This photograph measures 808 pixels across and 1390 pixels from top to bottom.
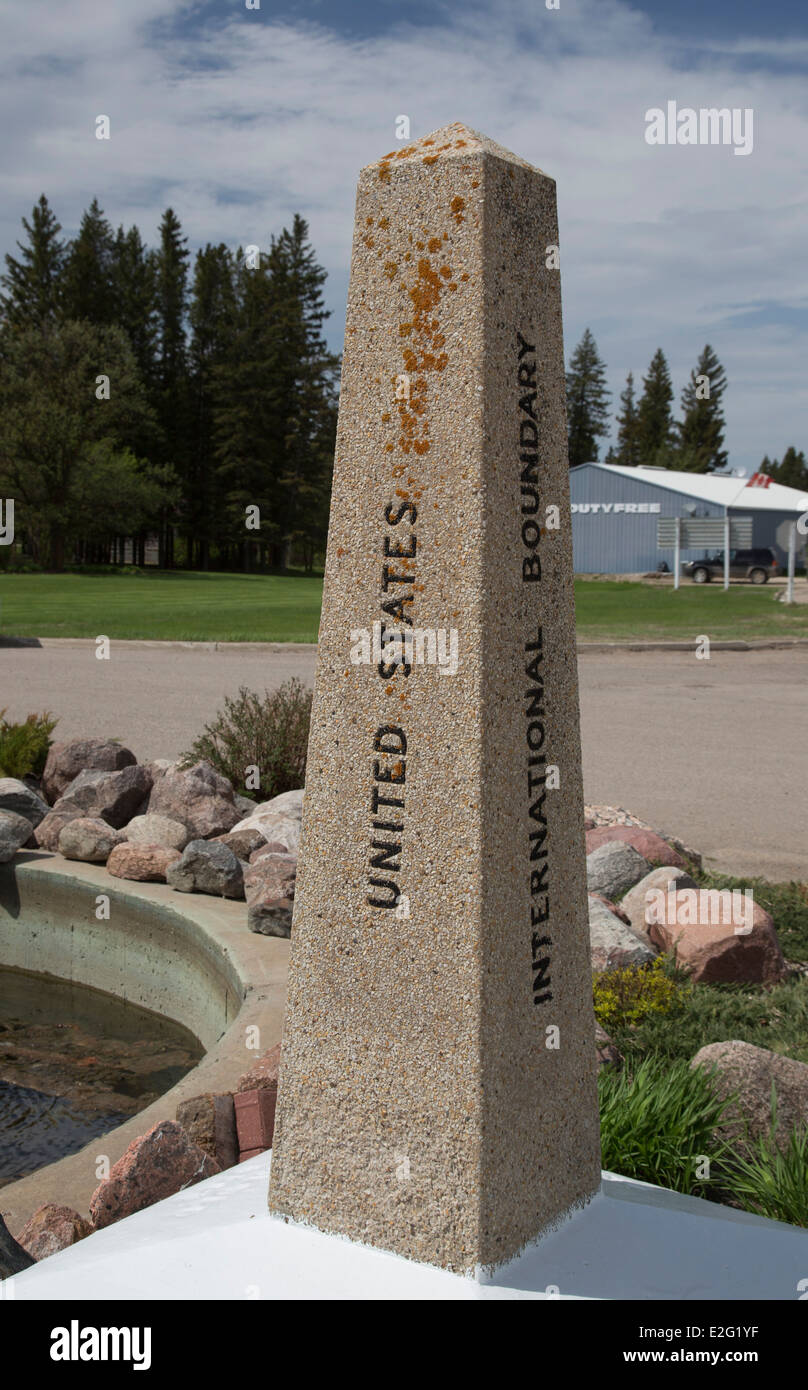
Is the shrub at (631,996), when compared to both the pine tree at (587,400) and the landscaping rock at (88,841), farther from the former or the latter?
the pine tree at (587,400)

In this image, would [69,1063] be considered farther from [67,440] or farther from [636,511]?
[67,440]

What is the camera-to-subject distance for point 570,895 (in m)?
2.65

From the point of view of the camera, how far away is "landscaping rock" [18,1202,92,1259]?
2.86 metres

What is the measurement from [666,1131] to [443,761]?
1458 millimetres

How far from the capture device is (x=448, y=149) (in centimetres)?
246

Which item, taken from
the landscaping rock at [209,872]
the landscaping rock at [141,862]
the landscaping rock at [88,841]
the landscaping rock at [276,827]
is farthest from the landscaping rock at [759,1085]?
the landscaping rock at [88,841]

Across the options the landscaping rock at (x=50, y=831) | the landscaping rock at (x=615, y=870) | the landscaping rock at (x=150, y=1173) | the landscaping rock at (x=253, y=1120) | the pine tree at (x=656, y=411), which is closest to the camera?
the landscaping rock at (x=150, y=1173)

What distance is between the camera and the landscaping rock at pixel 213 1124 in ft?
11.2

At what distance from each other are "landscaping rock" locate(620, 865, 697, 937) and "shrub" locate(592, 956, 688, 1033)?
1.90 feet

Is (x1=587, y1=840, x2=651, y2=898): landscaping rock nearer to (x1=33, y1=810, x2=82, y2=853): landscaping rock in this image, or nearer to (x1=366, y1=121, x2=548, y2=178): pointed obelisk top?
(x1=33, y1=810, x2=82, y2=853): landscaping rock

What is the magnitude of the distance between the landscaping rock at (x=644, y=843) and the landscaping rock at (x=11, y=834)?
2947mm

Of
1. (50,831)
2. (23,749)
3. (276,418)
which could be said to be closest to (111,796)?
(50,831)

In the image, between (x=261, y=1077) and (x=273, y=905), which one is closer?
(x=261, y=1077)
